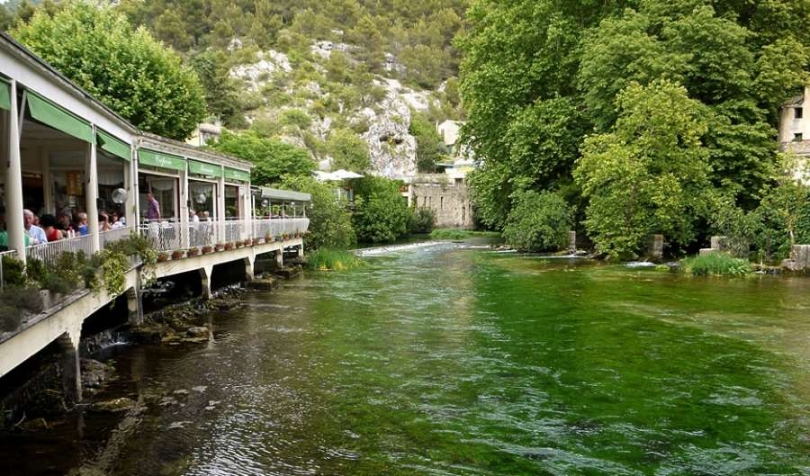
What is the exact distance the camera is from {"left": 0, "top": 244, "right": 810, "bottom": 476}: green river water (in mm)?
7656

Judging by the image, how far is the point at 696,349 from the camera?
13008mm

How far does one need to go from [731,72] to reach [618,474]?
86.5 ft

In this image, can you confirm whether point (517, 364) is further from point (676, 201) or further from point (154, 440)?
A: point (676, 201)

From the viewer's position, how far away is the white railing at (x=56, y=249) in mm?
8309

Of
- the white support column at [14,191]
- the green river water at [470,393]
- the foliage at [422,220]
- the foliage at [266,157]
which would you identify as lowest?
the green river water at [470,393]

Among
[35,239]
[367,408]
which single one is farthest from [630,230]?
[35,239]

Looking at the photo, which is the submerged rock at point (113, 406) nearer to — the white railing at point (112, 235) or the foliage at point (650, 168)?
the white railing at point (112, 235)

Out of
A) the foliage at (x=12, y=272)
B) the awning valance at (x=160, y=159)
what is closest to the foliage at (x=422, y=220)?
the awning valance at (x=160, y=159)

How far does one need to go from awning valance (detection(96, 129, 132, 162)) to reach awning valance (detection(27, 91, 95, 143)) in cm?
74

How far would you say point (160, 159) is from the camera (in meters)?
16.9

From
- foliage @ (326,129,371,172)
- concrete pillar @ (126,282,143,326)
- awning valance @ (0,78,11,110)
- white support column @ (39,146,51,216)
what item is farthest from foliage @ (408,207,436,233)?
awning valance @ (0,78,11,110)

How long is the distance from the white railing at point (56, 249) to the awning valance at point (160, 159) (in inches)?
209

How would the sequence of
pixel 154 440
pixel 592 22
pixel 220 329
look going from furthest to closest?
1. pixel 592 22
2. pixel 220 329
3. pixel 154 440

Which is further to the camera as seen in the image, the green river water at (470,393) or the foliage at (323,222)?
the foliage at (323,222)
